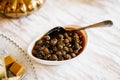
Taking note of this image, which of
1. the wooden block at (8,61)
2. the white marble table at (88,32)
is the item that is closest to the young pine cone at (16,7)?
the white marble table at (88,32)

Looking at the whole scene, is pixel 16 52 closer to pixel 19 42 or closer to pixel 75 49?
pixel 19 42

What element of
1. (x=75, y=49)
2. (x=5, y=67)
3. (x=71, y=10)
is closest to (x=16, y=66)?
(x=5, y=67)

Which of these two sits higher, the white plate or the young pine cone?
the young pine cone

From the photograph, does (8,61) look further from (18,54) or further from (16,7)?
(16,7)

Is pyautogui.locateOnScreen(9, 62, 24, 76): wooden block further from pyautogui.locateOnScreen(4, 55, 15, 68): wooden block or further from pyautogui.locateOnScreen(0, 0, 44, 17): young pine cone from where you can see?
pyautogui.locateOnScreen(0, 0, 44, 17): young pine cone

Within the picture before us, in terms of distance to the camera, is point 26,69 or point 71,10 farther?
point 71,10

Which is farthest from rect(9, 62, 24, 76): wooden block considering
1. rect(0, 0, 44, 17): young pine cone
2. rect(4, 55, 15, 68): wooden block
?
rect(0, 0, 44, 17): young pine cone

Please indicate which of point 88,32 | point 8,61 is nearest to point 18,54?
point 8,61
